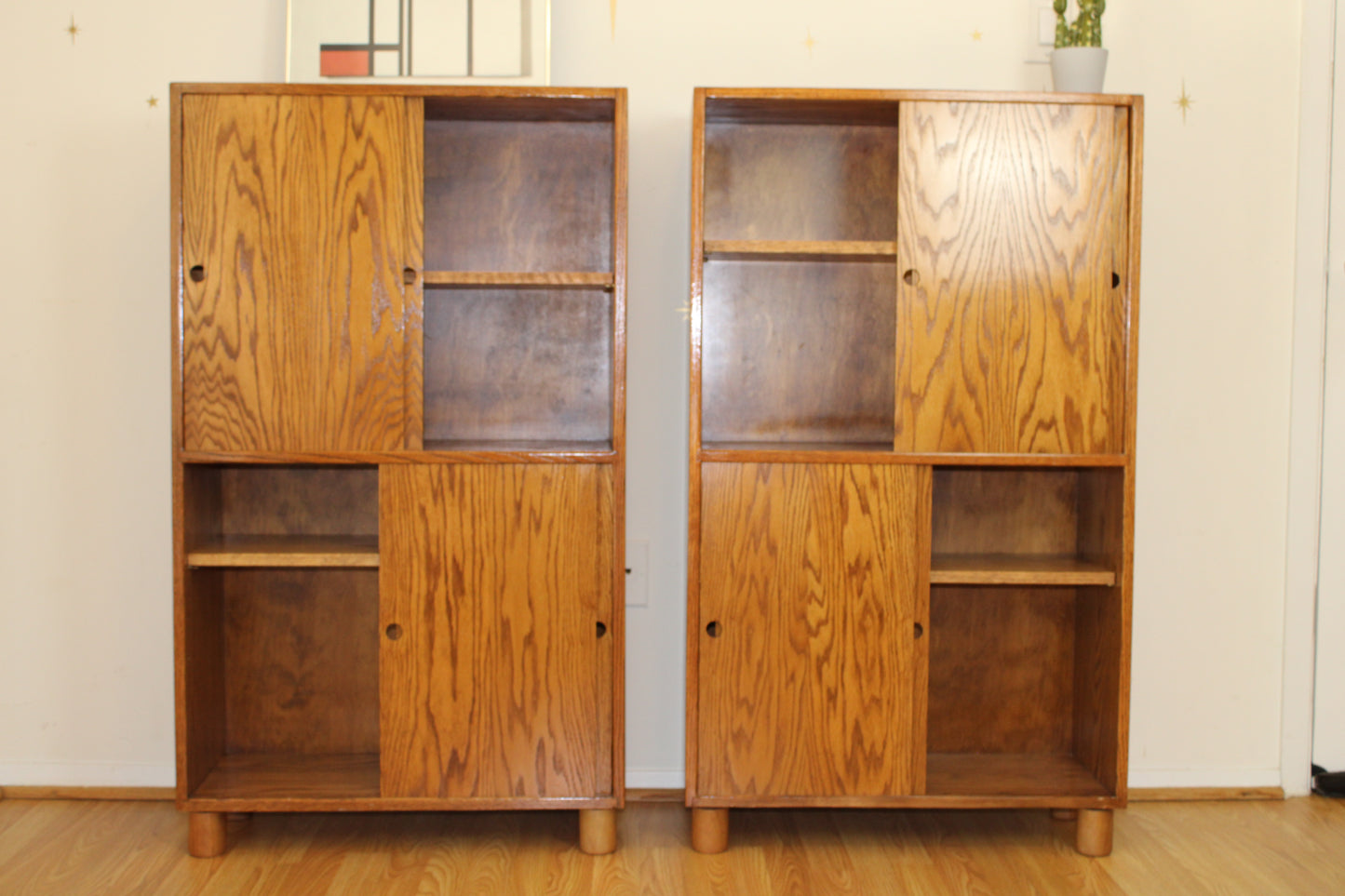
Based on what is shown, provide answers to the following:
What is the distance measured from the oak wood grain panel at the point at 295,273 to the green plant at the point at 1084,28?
4.49ft

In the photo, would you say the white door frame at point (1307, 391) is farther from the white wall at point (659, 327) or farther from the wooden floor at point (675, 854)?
the wooden floor at point (675, 854)

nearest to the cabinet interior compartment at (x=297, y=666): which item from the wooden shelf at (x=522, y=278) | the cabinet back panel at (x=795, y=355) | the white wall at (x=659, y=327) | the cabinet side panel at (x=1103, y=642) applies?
the white wall at (x=659, y=327)

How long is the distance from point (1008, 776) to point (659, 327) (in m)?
1.25

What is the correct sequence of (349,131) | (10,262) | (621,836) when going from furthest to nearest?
(10,262) < (621,836) < (349,131)

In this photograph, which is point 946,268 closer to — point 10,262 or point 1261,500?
point 1261,500

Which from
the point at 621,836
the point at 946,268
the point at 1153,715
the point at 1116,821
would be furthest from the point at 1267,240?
the point at 621,836

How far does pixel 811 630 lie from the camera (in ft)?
6.74

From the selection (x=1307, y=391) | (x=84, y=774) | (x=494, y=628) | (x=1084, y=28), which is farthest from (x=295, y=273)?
(x=1307, y=391)

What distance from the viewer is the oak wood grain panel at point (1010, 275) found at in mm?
2025

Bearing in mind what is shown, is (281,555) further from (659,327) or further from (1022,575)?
(1022,575)

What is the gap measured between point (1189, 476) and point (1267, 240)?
1.91 ft

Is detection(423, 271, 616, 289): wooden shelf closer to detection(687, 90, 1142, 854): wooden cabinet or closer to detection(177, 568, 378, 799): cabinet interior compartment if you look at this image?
detection(687, 90, 1142, 854): wooden cabinet

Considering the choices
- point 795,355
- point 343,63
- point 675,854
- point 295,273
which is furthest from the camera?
point 795,355

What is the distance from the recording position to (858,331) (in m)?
2.38
